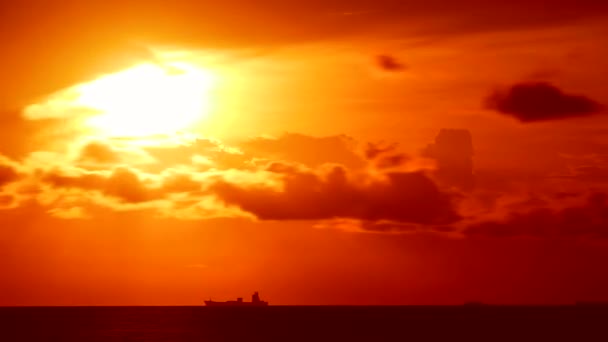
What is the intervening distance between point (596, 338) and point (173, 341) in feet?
294

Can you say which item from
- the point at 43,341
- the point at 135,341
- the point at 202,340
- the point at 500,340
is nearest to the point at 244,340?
the point at 202,340

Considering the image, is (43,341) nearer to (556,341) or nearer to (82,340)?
(82,340)

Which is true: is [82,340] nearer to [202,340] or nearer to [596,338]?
[202,340]

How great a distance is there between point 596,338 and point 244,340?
75027 millimetres

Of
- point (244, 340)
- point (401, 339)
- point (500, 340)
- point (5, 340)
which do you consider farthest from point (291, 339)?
point (5, 340)

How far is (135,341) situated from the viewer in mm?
194250

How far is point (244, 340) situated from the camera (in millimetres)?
198500

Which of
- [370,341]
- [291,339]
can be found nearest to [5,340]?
[291,339]

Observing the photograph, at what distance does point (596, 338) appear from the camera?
629 ft

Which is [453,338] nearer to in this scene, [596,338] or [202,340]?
[596,338]

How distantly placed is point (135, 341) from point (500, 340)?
77.8 metres

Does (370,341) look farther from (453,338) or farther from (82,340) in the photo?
(82,340)

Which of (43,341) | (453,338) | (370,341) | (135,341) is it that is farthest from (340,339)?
(43,341)

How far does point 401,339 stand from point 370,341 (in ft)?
30.3
